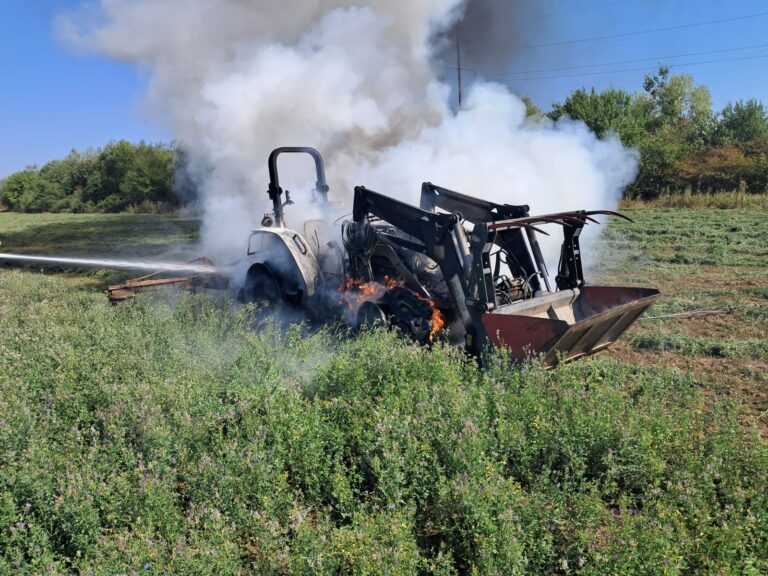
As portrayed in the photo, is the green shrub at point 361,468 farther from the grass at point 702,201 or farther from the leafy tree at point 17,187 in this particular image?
the leafy tree at point 17,187

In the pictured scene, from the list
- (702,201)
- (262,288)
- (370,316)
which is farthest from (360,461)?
(702,201)

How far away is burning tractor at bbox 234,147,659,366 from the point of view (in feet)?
18.5

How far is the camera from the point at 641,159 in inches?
1061

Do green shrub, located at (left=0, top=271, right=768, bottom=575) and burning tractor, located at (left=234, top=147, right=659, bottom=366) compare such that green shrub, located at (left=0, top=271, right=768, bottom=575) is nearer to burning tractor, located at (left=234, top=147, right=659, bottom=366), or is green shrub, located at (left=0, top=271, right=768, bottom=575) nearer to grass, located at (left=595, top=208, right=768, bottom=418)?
burning tractor, located at (left=234, top=147, right=659, bottom=366)

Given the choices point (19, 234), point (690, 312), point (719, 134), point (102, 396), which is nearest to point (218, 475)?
point (102, 396)

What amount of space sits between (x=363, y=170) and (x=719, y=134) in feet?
124

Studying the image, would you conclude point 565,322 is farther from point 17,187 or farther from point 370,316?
point 17,187

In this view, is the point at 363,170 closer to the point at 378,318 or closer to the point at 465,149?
the point at 465,149

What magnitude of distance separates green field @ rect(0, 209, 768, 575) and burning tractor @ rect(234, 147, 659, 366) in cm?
41

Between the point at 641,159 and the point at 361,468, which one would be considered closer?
the point at 361,468

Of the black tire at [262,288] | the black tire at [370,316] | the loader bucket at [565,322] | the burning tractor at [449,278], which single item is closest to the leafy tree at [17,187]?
the black tire at [262,288]

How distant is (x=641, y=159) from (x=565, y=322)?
24929 mm

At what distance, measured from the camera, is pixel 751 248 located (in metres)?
13.5

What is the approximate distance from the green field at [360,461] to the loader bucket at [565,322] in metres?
0.25
